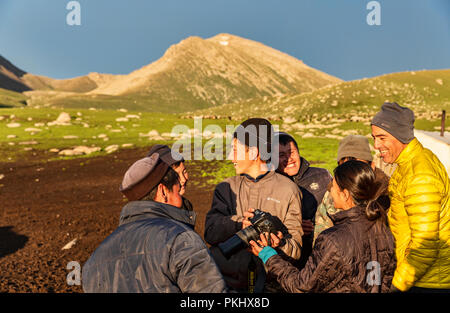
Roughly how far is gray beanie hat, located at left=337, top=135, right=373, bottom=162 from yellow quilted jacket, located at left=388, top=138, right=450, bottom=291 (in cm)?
157

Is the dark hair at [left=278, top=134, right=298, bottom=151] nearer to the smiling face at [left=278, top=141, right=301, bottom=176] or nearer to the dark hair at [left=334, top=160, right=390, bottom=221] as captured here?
the smiling face at [left=278, top=141, right=301, bottom=176]

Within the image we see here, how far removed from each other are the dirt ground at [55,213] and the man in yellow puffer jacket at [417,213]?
7176 millimetres

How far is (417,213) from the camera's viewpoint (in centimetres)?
269

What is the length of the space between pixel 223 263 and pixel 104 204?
11789 millimetres

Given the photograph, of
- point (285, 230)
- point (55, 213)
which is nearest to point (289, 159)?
point (285, 230)

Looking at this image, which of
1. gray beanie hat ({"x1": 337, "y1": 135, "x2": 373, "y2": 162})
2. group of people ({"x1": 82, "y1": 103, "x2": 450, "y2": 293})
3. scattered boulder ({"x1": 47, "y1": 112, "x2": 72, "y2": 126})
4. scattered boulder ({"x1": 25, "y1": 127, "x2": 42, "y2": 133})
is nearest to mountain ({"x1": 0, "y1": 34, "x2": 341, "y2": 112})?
scattered boulder ({"x1": 47, "y1": 112, "x2": 72, "y2": 126})

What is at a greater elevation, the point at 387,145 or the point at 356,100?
the point at 356,100

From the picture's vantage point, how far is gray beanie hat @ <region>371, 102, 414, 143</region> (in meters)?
3.12

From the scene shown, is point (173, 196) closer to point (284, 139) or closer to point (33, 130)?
point (284, 139)

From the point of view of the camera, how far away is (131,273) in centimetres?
206

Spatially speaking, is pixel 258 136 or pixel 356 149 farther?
pixel 356 149

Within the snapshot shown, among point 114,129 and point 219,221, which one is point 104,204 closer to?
point 219,221

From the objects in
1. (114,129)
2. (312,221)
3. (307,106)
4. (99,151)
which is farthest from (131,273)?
(307,106)

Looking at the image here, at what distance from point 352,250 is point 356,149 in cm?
254
